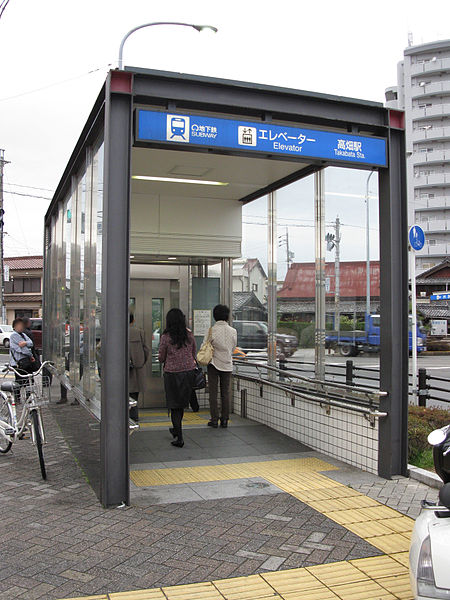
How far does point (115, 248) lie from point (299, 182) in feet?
13.5

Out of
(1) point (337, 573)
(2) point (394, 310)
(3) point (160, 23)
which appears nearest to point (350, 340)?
(2) point (394, 310)

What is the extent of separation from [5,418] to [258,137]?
177 inches

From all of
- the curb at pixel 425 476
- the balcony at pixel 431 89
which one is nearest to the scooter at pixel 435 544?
the curb at pixel 425 476

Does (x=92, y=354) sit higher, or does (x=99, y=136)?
(x=99, y=136)

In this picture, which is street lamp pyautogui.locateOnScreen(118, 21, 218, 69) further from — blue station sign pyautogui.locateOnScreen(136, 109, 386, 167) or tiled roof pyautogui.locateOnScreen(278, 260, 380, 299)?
blue station sign pyautogui.locateOnScreen(136, 109, 386, 167)

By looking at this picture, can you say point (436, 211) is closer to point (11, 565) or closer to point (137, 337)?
point (137, 337)

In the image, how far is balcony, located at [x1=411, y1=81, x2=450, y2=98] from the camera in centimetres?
6518

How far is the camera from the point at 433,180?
2606 inches

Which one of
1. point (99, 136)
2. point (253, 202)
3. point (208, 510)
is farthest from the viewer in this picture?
point (253, 202)

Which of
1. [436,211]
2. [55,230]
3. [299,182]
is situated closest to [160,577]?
[299,182]

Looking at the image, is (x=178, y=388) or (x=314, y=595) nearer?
(x=314, y=595)

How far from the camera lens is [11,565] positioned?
4.01 m

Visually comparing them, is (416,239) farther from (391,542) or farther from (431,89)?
(431,89)

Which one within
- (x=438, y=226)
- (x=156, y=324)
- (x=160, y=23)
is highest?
(x=438, y=226)
